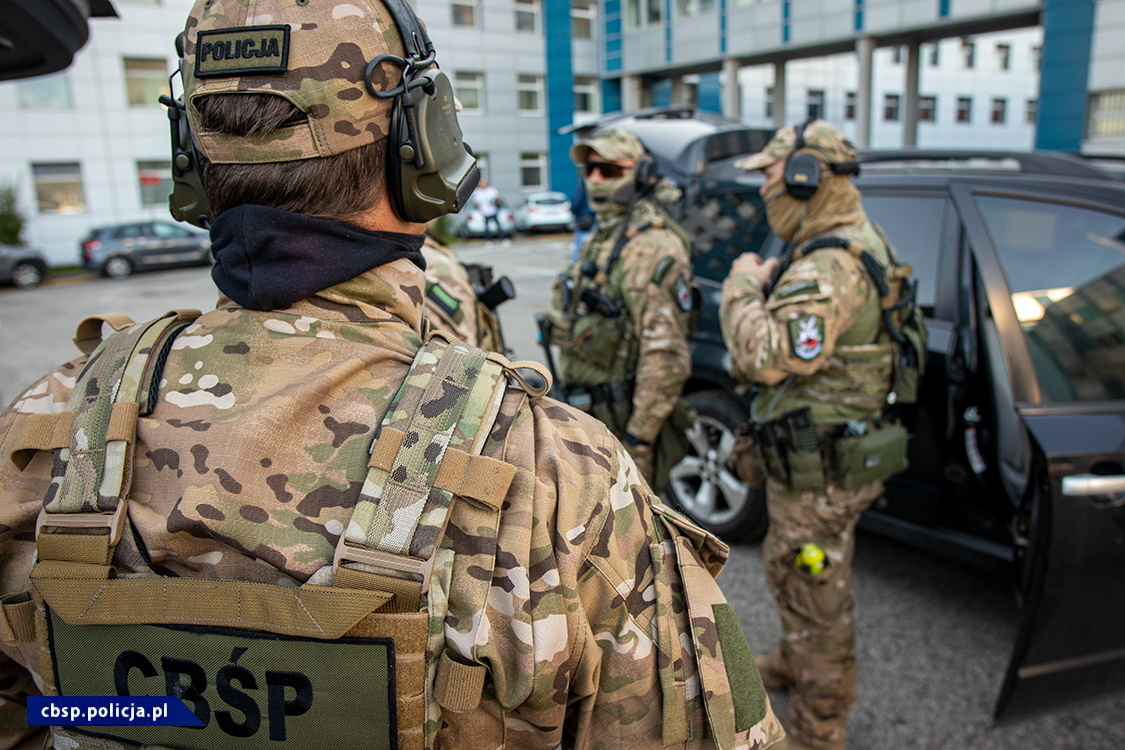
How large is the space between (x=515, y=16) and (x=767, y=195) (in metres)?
28.0

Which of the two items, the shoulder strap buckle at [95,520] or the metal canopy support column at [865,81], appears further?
the metal canopy support column at [865,81]

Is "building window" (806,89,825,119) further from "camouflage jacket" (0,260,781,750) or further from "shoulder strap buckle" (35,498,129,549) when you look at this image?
"shoulder strap buckle" (35,498,129,549)

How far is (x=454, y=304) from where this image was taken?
219 centimetres

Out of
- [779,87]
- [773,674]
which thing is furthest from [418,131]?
[779,87]

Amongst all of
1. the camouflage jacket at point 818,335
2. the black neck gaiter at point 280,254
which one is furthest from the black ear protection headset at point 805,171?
the black neck gaiter at point 280,254

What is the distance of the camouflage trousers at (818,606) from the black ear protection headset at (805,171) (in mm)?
1032

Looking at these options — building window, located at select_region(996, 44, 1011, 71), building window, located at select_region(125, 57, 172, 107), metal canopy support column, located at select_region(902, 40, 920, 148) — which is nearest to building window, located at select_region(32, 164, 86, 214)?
building window, located at select_region(125, 57, 172, 107)

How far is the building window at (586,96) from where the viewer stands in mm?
29938

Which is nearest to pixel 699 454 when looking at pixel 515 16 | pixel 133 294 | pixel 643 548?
pixel 643 548

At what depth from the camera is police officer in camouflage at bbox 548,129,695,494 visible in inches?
124

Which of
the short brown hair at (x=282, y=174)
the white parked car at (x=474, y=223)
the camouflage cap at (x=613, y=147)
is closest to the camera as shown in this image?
the short brown hair at (x=282, y=174)

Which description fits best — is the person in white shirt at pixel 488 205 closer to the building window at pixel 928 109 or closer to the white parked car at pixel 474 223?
the white parked car at pixel 474 223

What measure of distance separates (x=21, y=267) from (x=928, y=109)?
3289 cm

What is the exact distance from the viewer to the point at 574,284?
350 cm
